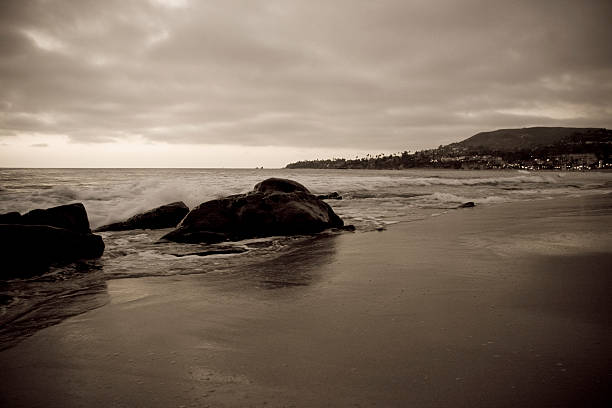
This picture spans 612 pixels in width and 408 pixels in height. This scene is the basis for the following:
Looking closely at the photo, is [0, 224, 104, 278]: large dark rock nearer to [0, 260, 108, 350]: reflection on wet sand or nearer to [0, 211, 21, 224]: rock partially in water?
[0, 260, 108, 350]: reflection on wet sand

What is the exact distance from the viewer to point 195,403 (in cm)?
199

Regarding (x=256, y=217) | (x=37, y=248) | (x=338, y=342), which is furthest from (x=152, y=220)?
(x=338, y=342)

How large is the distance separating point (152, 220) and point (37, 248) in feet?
14.4

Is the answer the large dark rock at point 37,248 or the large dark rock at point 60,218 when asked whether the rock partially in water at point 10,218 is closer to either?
the large dark rock at point 60,218

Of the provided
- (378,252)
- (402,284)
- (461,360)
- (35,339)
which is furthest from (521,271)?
(35,339)

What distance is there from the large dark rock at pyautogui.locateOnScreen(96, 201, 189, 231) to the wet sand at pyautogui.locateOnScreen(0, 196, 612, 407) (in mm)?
5345

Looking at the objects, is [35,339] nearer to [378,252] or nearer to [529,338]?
[529,338]

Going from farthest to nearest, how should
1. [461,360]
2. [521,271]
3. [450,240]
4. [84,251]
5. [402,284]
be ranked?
[450,240], [84,251], [521,271], [402,284], [461,360]

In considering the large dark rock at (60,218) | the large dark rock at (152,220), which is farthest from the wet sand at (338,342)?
the large dark rock at (152,220)

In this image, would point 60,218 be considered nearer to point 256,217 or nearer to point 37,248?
point 37,248

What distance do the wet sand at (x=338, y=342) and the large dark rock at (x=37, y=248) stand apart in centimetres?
172

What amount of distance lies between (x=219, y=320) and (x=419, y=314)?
69.4 inches

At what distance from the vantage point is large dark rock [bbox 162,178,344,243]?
808cm

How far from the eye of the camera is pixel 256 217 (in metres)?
8.49
